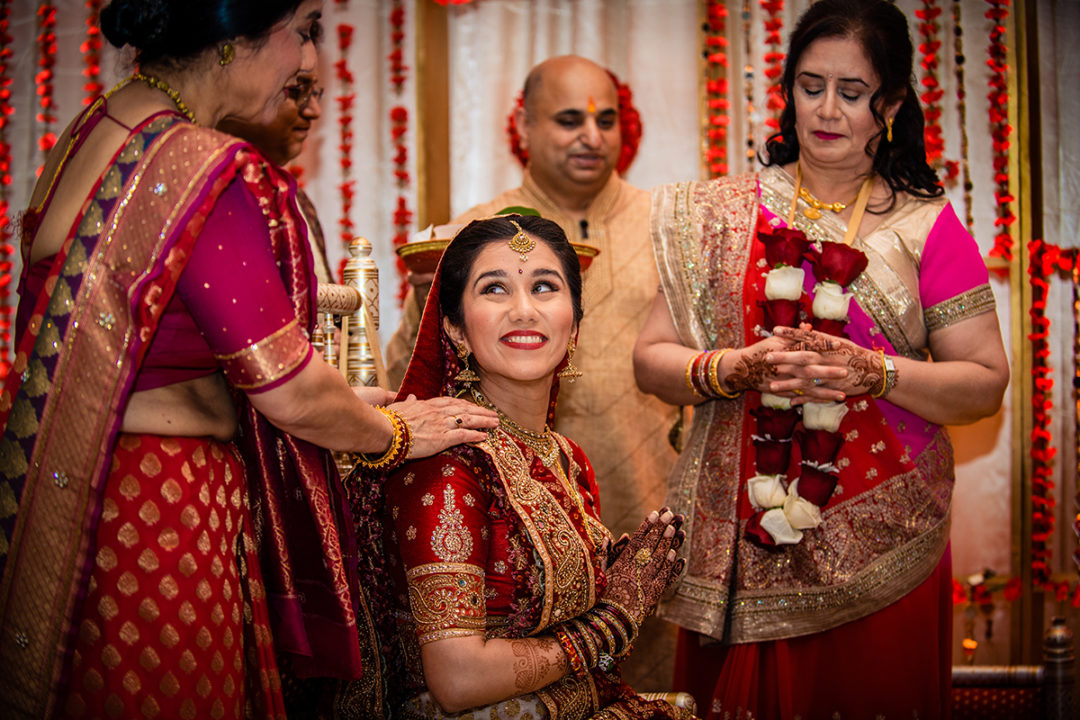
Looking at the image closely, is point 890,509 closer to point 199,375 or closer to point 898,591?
point 898,591

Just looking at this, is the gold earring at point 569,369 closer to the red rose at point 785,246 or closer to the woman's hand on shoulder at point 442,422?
the woman's hand on shoulder at point 442,422

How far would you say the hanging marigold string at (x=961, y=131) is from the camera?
14.7 ft

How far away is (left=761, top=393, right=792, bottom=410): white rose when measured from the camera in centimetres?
229

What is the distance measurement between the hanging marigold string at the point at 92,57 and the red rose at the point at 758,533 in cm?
384

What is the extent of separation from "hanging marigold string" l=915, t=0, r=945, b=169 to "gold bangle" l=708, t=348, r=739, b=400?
2.59 m

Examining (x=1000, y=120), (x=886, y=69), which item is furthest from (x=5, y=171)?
(x=1000, y=120)

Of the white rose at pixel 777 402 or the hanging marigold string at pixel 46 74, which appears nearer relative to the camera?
the white rose at pixel 777 402

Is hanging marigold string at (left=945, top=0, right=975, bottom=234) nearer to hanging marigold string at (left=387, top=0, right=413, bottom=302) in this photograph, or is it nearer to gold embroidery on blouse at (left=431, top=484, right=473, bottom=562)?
hanging marigold string at (left=387, top=0, right=413, bottom=302)

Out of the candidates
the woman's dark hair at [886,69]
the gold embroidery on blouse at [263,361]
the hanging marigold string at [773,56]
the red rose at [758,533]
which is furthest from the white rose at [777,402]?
the hanging marigold string at [773,56]

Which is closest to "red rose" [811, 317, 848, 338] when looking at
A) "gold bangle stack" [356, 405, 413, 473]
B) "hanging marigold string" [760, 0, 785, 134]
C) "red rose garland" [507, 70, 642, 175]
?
"gold bangle stack" [356, 405, 413, 473]

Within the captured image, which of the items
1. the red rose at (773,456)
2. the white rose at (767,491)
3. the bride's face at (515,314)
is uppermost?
the bride's face at (515,314)

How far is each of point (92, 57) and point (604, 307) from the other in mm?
2879

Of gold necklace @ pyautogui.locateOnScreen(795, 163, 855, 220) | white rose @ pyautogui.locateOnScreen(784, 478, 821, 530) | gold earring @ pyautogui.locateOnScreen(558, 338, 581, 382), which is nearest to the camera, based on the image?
gold earring @ pyautogui.locateOnScreen(558, 338, 581, 382)

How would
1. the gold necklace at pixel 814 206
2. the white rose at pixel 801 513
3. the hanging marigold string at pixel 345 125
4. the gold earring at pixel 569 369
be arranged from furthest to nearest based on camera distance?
the hanging marigold string at pixel 345 125, the gold necklace at pixel 814 206, the white rose at pixel 801 513, the gold earring at pixel 569 369
